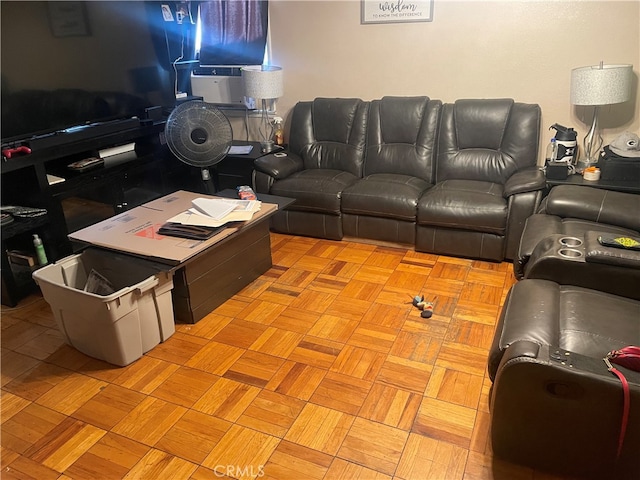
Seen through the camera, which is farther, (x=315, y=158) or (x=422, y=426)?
(x=315, y=158)

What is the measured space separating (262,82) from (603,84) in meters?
2.31

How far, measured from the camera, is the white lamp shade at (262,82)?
149 inches

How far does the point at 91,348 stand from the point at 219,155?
56.6 inches

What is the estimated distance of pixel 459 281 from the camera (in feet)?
9.61

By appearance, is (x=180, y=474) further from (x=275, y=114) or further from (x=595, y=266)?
(x=275, y=114)

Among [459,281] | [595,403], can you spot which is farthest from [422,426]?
[459,281]

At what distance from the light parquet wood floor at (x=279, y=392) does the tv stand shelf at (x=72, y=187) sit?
0.39 m

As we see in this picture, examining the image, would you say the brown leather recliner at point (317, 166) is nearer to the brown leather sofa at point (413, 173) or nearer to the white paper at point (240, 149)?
the brown leather sofa at point (413, 173)

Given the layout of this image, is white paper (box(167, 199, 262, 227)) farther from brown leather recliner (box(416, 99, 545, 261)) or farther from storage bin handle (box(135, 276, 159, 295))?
brown leather recliner (box(416, 99, 545, 261))

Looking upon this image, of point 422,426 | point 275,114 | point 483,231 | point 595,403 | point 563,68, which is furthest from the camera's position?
point 275,114

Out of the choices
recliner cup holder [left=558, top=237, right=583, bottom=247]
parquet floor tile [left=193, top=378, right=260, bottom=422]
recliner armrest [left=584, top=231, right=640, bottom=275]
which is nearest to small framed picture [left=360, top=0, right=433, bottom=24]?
recliner cup holder [left=558, top=237, right=583, bottom=247]

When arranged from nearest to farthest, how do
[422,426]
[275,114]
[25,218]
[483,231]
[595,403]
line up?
1. [595,403]
2. [422,426]
3. [25,218]
4. [483,231]
5. [275,114]

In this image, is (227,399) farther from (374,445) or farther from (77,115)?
(77,115)

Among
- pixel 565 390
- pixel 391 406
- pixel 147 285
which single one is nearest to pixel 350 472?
pixel 391 406
